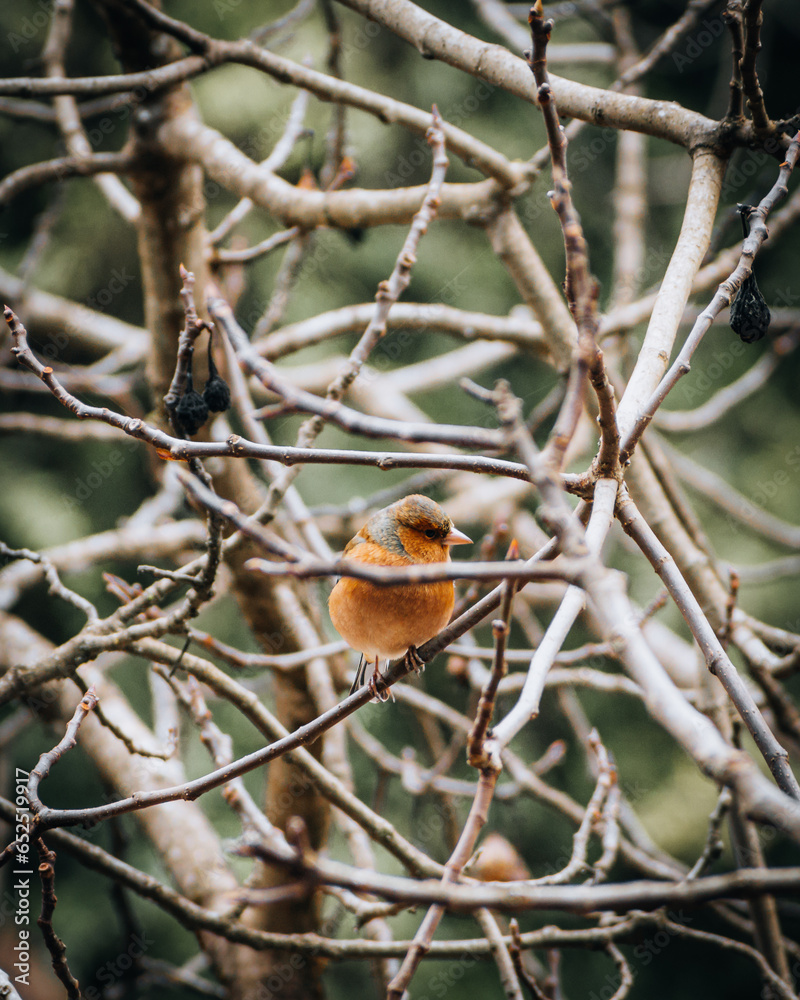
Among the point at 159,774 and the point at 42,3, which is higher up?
the point at 42,3

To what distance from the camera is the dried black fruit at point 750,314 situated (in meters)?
1.47

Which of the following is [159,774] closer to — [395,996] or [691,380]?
[395,996]

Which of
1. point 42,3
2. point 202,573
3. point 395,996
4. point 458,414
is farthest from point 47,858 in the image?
point 42,3

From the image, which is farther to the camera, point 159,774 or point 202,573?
A: point 159,774

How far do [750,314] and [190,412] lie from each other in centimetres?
121

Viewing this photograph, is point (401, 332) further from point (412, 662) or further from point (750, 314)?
point (750, 314)

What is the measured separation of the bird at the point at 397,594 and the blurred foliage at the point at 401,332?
292 cm

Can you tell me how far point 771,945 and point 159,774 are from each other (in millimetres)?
2097

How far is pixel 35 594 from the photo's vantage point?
208 inches

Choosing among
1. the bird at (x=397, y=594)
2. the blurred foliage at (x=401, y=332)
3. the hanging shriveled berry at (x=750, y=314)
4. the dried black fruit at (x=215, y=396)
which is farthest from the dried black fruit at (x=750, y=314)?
the blurred foliage at (x=401, y=332)

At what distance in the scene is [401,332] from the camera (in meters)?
5.73

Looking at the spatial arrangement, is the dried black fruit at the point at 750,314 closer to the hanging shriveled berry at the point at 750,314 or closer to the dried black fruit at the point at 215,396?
the hanging shriveled berry at the point at 750,314

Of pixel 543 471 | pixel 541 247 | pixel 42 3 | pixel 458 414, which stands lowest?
pixel 543 471

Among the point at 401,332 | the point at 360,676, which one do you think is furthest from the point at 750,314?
the point at 401,332
